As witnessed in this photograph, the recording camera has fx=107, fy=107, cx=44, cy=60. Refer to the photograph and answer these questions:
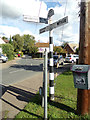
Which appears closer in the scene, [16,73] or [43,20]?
[43,20]

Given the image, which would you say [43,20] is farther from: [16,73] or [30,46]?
[30,46]

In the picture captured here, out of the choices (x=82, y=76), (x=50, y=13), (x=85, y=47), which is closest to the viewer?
(x=82, y=76)

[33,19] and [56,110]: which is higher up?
[33,19]

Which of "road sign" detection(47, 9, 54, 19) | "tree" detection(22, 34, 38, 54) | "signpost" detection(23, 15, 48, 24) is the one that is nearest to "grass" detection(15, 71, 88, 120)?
"signpost" detection(23, 15, 48, 24)

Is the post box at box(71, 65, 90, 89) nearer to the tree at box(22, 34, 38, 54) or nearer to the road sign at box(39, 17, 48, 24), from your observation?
the road sign at box(39, 17, 48, 24)

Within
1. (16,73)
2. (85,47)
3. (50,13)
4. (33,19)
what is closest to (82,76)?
(85,47)

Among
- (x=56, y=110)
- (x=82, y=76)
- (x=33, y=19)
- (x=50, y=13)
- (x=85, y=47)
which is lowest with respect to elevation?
(x=56, y=110)

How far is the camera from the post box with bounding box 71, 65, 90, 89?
98.3 inches

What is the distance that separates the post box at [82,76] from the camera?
2498 mm

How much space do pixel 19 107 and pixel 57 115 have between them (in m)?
1.28

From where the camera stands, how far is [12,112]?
10.3 feet

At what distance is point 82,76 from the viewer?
2.57 metres

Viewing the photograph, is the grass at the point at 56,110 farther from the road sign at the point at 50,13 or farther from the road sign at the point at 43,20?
the road sign at the point at 50,13

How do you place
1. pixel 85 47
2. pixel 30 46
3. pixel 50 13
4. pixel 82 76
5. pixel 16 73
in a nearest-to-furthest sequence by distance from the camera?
pixel 82 76 → pixel 85 47 → pixel 50 13 → pixel 16 73 → pixel 30 46
